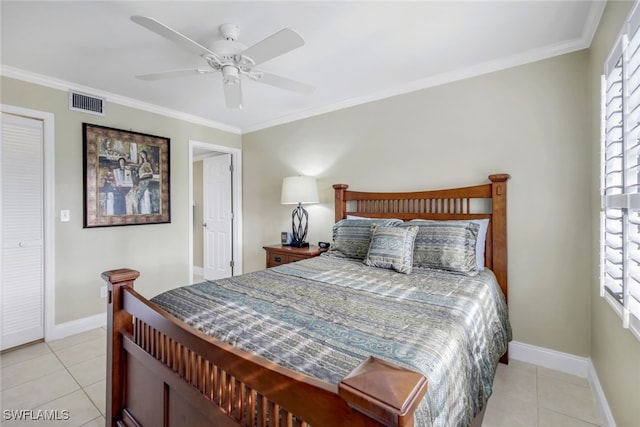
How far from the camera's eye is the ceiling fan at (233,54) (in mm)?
1589

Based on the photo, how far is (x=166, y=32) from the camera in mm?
1592

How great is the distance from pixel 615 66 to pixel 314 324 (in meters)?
1.97

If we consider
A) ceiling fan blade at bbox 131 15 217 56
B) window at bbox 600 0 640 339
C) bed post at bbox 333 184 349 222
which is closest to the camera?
window at bbox 600 0 640 339

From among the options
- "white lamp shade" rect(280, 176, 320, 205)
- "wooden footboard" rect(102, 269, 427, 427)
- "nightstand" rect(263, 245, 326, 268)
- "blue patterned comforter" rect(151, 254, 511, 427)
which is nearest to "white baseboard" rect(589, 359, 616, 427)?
"blue patterned comforter" rect(151, 254, 511, 427)

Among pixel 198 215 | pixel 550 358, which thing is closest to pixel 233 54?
pixel 550 358

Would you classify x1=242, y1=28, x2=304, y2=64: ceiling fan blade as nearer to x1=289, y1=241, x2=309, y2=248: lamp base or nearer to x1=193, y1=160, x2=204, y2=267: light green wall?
x1=289, y1=241, x2=309, y2=248: lamp base

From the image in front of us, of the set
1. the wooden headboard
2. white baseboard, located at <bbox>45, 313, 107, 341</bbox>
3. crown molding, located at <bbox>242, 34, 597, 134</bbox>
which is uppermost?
crown molding, located at <bbox>242, 34, 597, 134</bbox>

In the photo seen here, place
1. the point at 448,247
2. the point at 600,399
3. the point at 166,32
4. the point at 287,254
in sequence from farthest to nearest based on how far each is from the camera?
1. the point at 287,254
2. the point at 448,247
3. the point at 600,399
4. the point at 166,32

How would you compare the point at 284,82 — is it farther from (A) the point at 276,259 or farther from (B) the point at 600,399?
(B) the point at 600,399

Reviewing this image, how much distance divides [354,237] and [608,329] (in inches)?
68.3

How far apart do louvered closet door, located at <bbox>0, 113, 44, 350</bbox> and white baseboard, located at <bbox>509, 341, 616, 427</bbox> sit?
14.1ft

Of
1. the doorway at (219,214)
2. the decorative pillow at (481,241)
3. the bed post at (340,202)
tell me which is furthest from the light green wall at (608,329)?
Result: the doorway at (219,214)

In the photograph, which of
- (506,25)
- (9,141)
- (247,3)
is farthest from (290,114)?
(9,141)

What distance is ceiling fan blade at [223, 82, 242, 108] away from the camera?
2.20 m
